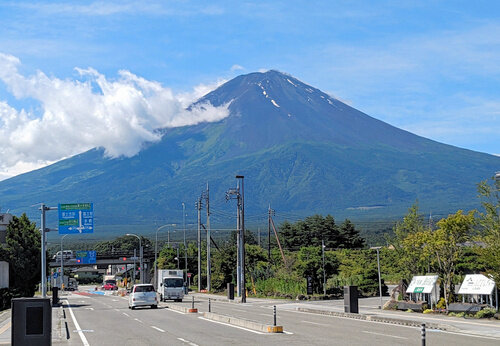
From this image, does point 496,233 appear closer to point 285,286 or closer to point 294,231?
point 285,286

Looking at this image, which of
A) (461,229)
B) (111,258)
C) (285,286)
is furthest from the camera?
(111,258)

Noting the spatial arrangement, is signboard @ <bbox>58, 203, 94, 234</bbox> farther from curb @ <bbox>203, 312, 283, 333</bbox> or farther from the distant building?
curb @ <bbox>203, 312, 283, 333</bbox>

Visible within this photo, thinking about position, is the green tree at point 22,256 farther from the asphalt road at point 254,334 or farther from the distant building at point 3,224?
the asphalt road at point 254,334

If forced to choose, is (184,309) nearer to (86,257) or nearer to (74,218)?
(74,218)

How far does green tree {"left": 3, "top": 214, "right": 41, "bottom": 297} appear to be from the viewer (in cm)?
5428

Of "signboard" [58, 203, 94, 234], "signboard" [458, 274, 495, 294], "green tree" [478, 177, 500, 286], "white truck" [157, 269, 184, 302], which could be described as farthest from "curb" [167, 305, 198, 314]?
"green tree" [478, 177, 500, 286]

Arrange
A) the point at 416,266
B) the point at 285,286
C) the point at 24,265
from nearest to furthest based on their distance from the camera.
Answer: the point at 416,266 → the point at 24,265 → the point at 285,286

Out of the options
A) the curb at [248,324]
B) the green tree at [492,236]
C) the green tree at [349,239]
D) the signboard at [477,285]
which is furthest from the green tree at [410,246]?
the green tree at [349,239]

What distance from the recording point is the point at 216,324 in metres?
31.2

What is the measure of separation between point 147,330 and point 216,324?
380 cm

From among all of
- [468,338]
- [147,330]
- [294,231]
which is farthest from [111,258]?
[468,338]

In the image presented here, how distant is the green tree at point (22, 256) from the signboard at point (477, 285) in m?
31.9

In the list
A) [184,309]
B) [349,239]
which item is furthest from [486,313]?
[349,239]

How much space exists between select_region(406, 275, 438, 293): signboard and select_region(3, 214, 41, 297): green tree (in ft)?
93.8
